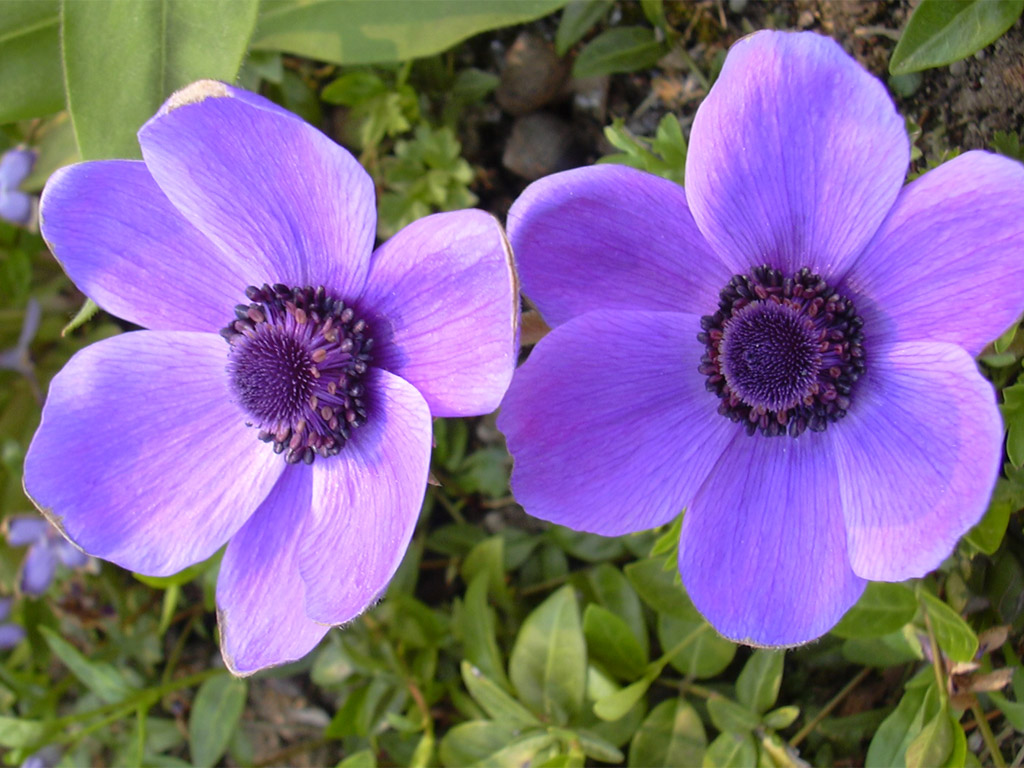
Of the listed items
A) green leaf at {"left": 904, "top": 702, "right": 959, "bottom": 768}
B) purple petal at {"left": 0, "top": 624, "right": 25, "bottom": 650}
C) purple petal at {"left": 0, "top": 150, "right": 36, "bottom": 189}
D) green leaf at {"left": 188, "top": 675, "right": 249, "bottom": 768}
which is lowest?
purple petal at {"left": 0, "top": 624, "right": 25, "bottom": 650}

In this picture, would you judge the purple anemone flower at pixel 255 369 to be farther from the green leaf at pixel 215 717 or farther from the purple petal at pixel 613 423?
the green leaf at pixel 215 717

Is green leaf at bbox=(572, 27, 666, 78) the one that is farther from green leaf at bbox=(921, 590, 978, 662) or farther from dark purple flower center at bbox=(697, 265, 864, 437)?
green leaf at bbox=(921, 590, 978, 662)

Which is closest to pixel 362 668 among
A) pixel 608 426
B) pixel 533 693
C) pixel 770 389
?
pixel 533 693

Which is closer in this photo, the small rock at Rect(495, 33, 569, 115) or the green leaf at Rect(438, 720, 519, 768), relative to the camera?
the green leaf at Rect(438, 720, 519, 768)

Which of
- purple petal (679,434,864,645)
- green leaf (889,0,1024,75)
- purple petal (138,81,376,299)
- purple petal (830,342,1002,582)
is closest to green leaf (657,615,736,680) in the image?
purple petal (679,434,864,645)

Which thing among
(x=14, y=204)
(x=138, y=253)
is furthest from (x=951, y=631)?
(x=14, y=204)

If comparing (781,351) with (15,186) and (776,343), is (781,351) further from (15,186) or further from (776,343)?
(15,186)
